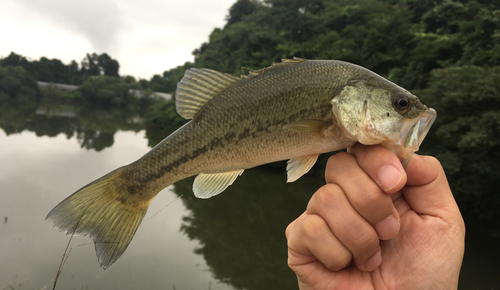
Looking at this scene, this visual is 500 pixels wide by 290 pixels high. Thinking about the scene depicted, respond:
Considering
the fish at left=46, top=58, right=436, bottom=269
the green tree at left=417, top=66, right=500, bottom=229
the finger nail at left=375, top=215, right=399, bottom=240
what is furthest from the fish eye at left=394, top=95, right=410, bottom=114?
the green tree at left=417, top=66, right=500, bottom=229

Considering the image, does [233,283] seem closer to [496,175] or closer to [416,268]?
[416,268]

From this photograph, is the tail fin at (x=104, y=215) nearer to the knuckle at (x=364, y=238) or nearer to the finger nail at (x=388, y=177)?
the knuckle at (x=364, y=238)

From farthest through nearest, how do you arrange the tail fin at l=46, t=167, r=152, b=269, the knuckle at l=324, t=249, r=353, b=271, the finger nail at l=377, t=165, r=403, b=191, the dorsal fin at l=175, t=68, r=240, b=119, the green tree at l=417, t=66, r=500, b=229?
the green tree at l=417, t=66, r=500, b=229 < the dorsal fin at l=175, t=68, r=240, b=119 < the tail fin at l=46, t=167, r=152, b=269 < the knuckle at l=324, t=249, r=353, b=271 < the finger nail at l=377, t=165, r=403, b=191

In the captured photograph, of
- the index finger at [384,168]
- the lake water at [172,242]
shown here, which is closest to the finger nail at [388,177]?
the index finger at [384,168]

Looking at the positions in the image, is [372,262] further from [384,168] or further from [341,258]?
[384,168]

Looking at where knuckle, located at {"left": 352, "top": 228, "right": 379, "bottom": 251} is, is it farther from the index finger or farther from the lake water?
the lake water

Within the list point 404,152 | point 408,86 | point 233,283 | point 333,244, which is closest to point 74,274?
point 233,283
